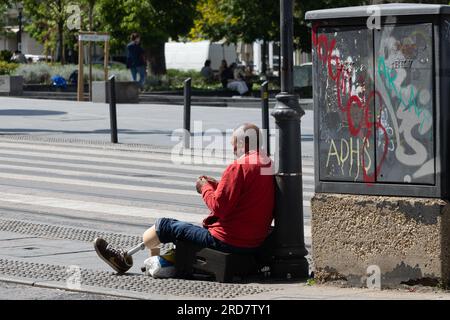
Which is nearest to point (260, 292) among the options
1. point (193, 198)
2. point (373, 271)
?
point (373, 271)

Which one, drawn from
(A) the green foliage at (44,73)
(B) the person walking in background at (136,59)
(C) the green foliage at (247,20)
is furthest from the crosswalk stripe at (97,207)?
(C) the green foliage at (247,20)

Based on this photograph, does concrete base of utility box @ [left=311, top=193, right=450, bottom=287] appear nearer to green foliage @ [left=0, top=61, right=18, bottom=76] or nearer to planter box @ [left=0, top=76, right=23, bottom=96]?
planter box @ [left=0, top=76, right=23, bottom=96]

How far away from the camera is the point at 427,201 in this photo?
26.8ft

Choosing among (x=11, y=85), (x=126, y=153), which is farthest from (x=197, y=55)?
(x=126, y=153)

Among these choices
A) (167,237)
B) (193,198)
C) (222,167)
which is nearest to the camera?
(167,237)

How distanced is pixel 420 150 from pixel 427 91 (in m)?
0.40

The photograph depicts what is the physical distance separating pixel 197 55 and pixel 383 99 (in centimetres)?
6265

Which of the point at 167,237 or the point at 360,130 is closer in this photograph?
the point at 360,130

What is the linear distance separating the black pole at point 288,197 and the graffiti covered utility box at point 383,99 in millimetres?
282

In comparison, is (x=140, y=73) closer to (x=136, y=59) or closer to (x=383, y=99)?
(x=136, y=59)

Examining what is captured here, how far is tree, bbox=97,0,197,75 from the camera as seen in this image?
44.7m

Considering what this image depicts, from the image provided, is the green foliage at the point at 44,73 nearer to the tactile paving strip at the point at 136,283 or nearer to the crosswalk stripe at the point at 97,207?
the crosswalk stripe at the point at 97,207

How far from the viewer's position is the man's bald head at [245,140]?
354 inches
